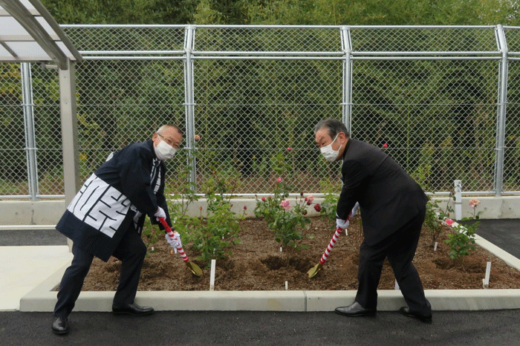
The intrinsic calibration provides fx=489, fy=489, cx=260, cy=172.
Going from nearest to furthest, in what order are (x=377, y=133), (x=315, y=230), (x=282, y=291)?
1. (x=282, y=291)
2. (x=315, y=230)
3. (x=377, y=133)

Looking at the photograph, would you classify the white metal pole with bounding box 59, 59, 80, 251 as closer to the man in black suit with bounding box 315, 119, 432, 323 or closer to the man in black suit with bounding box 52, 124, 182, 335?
the man in black suit with bounding box 52, 124, 182, 335

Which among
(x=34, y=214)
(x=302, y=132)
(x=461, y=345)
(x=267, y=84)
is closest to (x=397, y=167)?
(x=461, y=345)

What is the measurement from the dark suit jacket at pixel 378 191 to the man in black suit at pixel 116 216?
1532 millimetres

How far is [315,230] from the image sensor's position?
6.80 meters

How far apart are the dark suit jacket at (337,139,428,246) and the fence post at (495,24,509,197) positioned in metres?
4.58

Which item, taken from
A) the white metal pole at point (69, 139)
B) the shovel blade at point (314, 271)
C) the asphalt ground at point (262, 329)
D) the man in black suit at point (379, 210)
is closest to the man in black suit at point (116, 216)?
the asphalt ground at point (262, 329)

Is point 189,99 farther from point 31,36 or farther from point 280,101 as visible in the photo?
point 31,36

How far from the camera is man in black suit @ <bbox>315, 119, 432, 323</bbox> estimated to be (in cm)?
402

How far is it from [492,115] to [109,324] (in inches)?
274

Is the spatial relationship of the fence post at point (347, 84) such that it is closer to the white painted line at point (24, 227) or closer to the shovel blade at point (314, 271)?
the shovel blade at point (314, 271)

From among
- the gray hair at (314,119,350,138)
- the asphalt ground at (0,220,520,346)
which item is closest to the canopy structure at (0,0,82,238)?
the asphalt ground at (0,220,520,346)

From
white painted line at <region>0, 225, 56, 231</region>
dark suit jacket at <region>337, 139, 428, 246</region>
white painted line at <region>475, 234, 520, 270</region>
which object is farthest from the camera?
white painted line at <region>0, 225, 56, 231</region>

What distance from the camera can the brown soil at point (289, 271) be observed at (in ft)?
15.6

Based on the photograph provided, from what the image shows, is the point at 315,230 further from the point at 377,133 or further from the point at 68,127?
the point at 68,127
